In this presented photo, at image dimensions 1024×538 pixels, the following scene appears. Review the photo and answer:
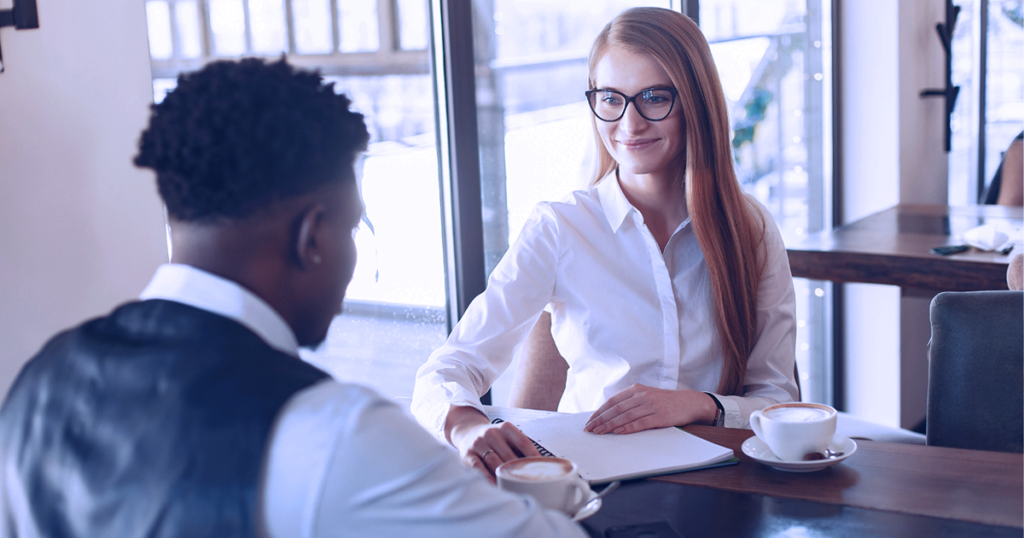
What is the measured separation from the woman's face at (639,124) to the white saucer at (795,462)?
596 mm

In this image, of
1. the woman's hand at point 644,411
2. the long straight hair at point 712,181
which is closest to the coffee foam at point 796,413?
the woman's hand at point 644,411

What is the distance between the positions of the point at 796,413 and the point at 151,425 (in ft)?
2.60

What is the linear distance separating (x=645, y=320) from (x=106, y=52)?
3.20 ft

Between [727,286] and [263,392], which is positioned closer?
[263,392]

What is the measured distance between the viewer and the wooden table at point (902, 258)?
2201mm

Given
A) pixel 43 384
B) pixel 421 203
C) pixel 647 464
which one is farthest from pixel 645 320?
pixel 43 384

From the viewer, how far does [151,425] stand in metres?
0.60

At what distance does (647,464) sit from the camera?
108cm

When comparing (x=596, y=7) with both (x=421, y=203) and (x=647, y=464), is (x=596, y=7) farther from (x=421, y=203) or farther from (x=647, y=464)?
(x=647, y=464)

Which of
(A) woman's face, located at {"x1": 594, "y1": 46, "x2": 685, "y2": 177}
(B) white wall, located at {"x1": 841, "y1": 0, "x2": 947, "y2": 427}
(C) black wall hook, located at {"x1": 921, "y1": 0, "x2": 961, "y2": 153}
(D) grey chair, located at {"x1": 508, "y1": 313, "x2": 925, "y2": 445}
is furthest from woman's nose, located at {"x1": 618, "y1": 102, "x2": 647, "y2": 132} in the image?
(C) black wall hook, located at {"x1": 921, "y1": 0, "x2": 961, "y2": 153}

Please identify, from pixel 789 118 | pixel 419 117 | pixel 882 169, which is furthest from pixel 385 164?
pixel 882 169

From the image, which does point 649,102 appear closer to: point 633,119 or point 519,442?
point 633,119

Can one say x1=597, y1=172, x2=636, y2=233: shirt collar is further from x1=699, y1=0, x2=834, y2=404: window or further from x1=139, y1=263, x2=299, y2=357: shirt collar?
x1=699, y1=0, x2=834, y2=404: window

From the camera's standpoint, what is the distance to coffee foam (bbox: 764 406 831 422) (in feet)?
3.50
